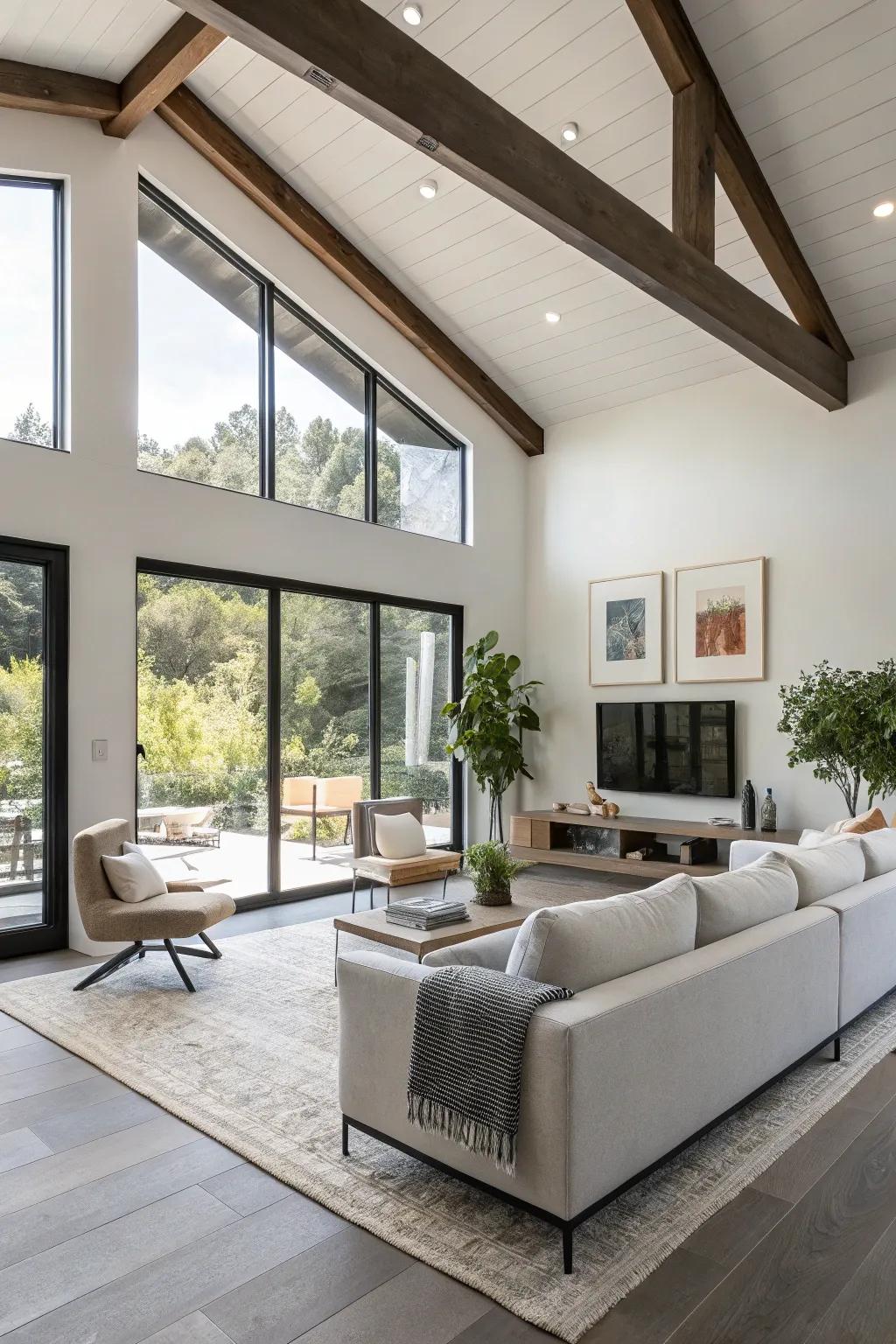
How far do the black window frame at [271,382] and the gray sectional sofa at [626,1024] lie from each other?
4.19 m

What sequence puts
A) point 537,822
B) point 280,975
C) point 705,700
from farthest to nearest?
point 537,822, point 705,700, point 280,975

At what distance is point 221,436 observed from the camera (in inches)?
243

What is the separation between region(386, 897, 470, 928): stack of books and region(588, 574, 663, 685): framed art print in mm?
3751

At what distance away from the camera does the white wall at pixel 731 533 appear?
252 inches

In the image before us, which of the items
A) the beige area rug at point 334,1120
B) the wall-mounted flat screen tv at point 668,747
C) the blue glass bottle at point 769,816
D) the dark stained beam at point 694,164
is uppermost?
the dark stained beam at point 694,164

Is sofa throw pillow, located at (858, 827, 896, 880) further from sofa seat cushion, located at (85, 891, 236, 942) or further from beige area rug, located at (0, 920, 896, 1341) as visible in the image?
sofa seat cushion, located at (85, 891, 236, 942)

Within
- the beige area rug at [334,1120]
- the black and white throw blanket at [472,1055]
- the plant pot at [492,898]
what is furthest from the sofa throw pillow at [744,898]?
the plant pot at [492,898]

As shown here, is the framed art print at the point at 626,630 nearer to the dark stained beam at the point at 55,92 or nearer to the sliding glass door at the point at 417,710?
the sliding glass door at the point at 417,710

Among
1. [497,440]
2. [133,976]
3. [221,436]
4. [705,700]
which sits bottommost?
[133,976]

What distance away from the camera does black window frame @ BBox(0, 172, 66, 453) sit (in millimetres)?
5289

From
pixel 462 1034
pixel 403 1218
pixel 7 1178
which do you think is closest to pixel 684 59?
pixel 462 1034

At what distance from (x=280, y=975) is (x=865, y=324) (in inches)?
221

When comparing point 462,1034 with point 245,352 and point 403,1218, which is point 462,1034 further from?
point 245,352

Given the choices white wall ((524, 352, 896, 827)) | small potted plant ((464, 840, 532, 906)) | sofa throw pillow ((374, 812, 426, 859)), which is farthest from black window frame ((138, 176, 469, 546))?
small potted plant ((464, 840, 532, 906))
